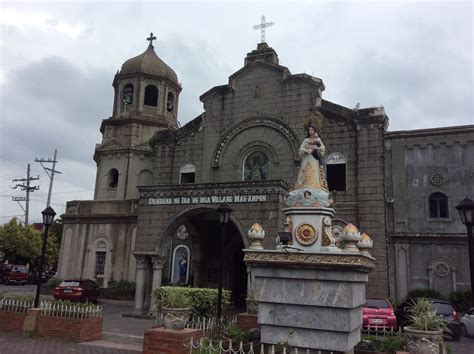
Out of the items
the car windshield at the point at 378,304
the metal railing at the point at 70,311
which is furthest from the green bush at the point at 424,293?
the metal railing at the point at 70,311

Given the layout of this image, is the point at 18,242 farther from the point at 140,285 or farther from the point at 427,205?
the point at 427,205

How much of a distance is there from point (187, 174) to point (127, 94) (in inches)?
358

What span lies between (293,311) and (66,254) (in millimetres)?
22578

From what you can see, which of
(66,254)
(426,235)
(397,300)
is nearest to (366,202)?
(426,235)

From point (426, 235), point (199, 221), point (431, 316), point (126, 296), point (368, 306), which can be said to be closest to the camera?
point (431, 316)

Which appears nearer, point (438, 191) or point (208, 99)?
point (438, 191)

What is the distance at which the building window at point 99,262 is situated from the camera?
26.8 metres

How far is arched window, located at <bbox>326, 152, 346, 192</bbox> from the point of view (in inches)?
850

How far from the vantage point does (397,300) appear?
773 inches

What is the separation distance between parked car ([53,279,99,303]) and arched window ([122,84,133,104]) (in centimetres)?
1280

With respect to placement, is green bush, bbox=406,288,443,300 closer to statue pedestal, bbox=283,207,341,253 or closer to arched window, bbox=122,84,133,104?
statue pedestal, bbox=283,207,341,253

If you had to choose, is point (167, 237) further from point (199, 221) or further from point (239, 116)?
point (239, 116)

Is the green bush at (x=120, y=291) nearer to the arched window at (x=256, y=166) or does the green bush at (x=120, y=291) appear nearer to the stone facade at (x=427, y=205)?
the arched window at (x=256, y=166)

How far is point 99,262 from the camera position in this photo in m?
27.0
